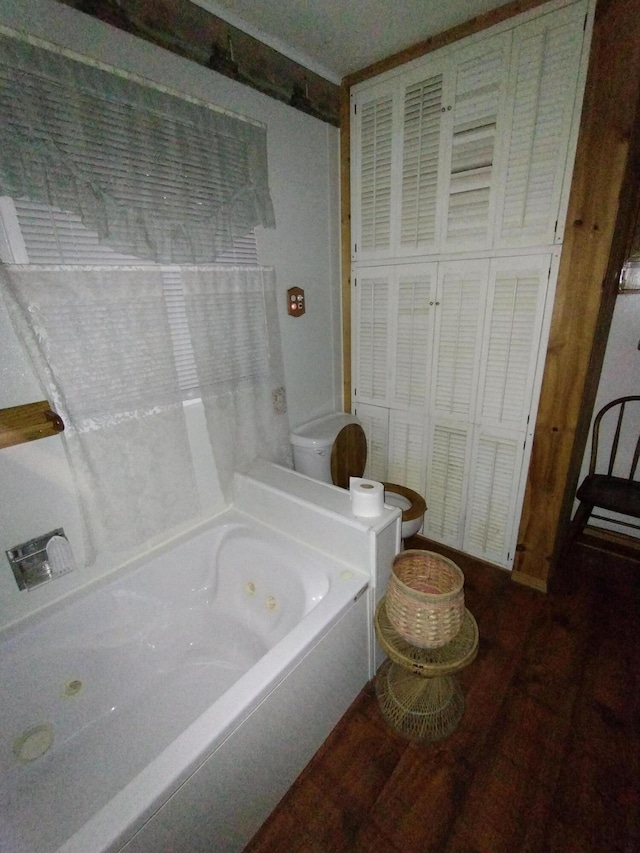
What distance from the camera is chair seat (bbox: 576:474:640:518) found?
5.97 feet

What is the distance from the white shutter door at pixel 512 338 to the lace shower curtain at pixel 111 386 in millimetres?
1417

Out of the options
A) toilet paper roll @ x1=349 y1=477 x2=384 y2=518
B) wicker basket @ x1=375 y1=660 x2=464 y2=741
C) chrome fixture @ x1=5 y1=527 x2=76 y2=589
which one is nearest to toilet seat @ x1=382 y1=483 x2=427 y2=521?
toilet paper roll @ x1=349 y1=477 x2=384 y2=518

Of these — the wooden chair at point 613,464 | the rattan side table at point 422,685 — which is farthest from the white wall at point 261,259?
the wooden chair at point 613,464

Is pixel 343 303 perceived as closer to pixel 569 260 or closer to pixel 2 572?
pixel 569 260

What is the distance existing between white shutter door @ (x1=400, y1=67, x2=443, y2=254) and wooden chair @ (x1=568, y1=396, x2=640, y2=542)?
53.4 inches

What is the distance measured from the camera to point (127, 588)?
1442 mm

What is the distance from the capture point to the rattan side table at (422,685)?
122 cm

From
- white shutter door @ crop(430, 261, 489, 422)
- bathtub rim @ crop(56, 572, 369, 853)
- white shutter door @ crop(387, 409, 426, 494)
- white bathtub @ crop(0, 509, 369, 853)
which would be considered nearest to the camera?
bathtub rim @ crop(56, 572, 369, 853)

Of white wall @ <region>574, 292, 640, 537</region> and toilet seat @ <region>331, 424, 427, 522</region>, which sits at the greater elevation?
white wall @ <region>574, 292, 640, 537</region>

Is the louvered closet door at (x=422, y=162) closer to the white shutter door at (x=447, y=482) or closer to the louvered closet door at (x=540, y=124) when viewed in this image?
the louvered closet door at (x=540, y=124)

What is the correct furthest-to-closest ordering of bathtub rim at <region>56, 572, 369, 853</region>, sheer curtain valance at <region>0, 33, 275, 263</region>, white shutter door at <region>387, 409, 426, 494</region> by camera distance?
1. white shutter door at <region>387, 409, 426, 494</region>
2. sheer curtain valance at <region>0, 33, 275, 263</region>
3. bathtub rim at <region>56, 572, 369, 853</region>

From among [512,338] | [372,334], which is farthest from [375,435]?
[512,338]

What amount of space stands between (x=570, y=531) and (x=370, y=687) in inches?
57.1

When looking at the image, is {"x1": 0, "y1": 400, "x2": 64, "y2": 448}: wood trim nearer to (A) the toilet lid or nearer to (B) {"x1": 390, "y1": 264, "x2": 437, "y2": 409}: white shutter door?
(A) the toilet lid
